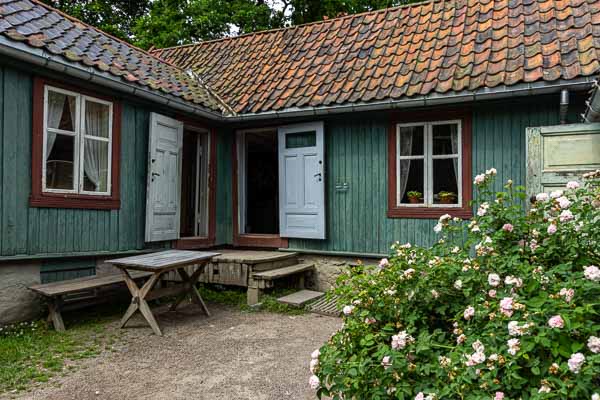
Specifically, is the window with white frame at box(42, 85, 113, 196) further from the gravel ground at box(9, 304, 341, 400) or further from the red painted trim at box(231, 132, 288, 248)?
the red painted trim at box(231, 132, 288, 248)

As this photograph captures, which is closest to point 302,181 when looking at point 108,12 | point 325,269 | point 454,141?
point 325,269

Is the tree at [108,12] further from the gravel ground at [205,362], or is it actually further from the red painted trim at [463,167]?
the gravel ground at [205,362]

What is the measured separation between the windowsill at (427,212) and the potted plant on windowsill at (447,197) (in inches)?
5.1

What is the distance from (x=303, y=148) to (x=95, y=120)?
125 inches

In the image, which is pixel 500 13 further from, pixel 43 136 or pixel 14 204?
pixel 14 204

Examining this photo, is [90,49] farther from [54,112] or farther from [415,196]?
[415,196]

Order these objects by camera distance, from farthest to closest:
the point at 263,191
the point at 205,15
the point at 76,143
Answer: the point at 205,15, the point at 263,191, the point at 76,143

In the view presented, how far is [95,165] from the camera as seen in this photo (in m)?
5.77

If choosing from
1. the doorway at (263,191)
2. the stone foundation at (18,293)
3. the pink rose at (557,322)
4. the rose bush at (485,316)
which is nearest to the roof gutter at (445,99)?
the rose bush at (485,316)

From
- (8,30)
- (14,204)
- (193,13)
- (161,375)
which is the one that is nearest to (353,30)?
(8,30)

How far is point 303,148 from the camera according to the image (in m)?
7.26

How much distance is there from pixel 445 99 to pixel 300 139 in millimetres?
2497

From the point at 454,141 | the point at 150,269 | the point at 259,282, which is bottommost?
the point at 259,282

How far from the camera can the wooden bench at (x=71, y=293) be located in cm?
460
